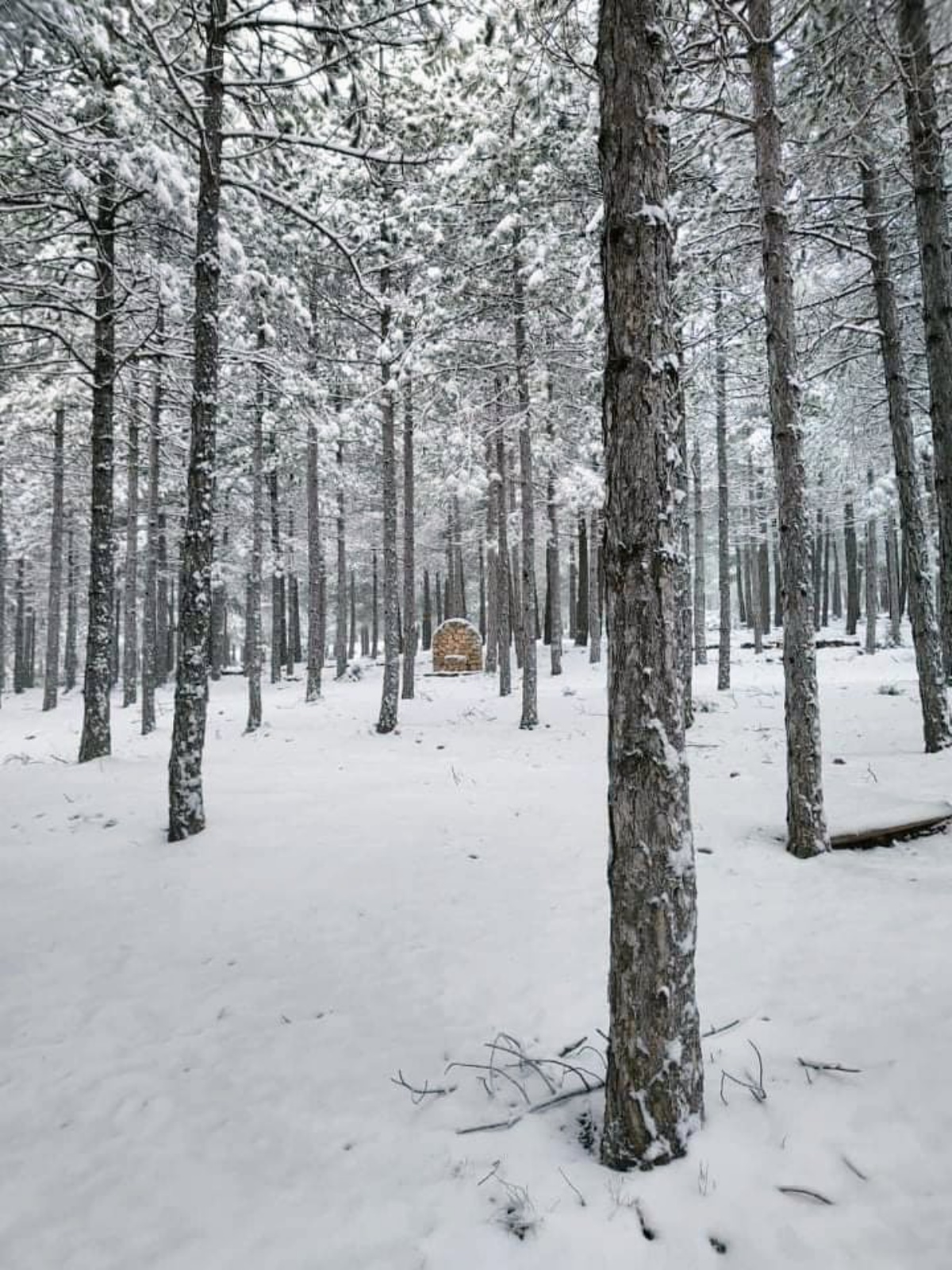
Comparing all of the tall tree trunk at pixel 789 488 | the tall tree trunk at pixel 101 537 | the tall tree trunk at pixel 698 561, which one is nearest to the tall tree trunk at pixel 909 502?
the tall tree trunk at pixel 789 488

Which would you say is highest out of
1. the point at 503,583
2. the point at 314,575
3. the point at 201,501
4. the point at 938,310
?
the point at 938,310

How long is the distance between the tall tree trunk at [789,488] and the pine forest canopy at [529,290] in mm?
30

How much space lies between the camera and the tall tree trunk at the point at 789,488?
17.7 ft

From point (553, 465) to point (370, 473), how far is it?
8051mm

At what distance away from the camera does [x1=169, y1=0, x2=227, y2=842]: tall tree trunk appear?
651 centimetres

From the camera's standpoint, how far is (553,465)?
1811cm

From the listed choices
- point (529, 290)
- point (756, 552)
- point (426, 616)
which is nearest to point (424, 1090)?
point (529, 290)

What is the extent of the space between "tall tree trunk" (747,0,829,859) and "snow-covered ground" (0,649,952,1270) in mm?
590

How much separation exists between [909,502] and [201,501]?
862 cm

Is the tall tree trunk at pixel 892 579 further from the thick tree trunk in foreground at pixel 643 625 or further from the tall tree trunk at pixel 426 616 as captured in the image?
the thick tree trunk in foreground at pixel 643 625

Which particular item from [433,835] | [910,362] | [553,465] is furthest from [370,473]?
[433,835]

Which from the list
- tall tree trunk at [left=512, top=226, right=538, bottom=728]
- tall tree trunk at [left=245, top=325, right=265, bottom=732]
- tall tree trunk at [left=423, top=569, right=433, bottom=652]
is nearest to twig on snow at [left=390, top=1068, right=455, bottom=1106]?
tall tree trunk at [left=512, top=226, right=538, bottom=728]

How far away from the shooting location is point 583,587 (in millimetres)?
23750

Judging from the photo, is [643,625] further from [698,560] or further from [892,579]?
[892,579]
